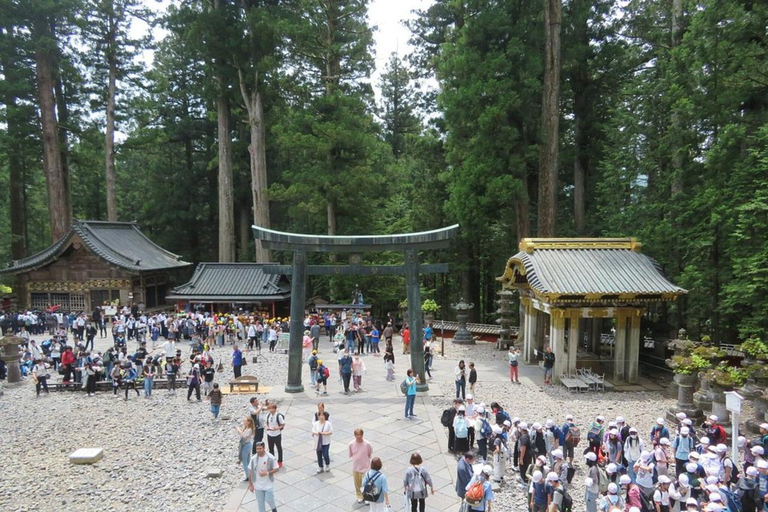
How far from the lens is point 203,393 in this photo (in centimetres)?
1584

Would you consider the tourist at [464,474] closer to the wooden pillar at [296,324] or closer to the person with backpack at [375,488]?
the person with backpack at [375,488]

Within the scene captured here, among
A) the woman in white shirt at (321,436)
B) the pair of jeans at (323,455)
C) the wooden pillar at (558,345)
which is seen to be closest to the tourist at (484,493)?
the woman in white shirt at (321,436)

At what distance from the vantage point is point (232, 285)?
2844 cm

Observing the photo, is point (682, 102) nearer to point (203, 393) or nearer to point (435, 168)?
point (435, 168)

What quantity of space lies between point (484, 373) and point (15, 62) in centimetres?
3309

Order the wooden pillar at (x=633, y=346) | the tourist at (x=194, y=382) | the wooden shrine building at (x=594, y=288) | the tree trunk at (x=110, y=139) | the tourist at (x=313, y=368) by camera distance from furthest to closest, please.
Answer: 1. the tree trunk at (x=110, y=139)
2. the wooden pillar at (x=633, y=346)
3. the wooden shrine building at (x=594, y=288)
4. the tourist at (x=313, y=368)
5. the tourist at (x=194, y=382)

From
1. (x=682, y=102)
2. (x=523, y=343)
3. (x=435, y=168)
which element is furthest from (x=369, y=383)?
(x=435, y=168)

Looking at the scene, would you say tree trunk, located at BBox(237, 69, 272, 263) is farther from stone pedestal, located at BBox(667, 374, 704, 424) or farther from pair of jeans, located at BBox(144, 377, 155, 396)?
stone pedestal, located at BBox(667, 374, 704, 424)

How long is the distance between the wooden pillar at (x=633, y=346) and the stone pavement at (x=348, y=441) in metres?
6.36

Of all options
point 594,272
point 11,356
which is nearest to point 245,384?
point 11,356

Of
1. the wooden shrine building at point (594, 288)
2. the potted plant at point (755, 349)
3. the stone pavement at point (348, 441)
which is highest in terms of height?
the wooden shrine building at point (594, 288)

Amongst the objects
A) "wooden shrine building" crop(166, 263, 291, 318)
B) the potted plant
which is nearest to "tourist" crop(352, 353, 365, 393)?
the potted plant

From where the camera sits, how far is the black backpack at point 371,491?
7.46 m

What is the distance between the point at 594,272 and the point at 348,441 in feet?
34.8
